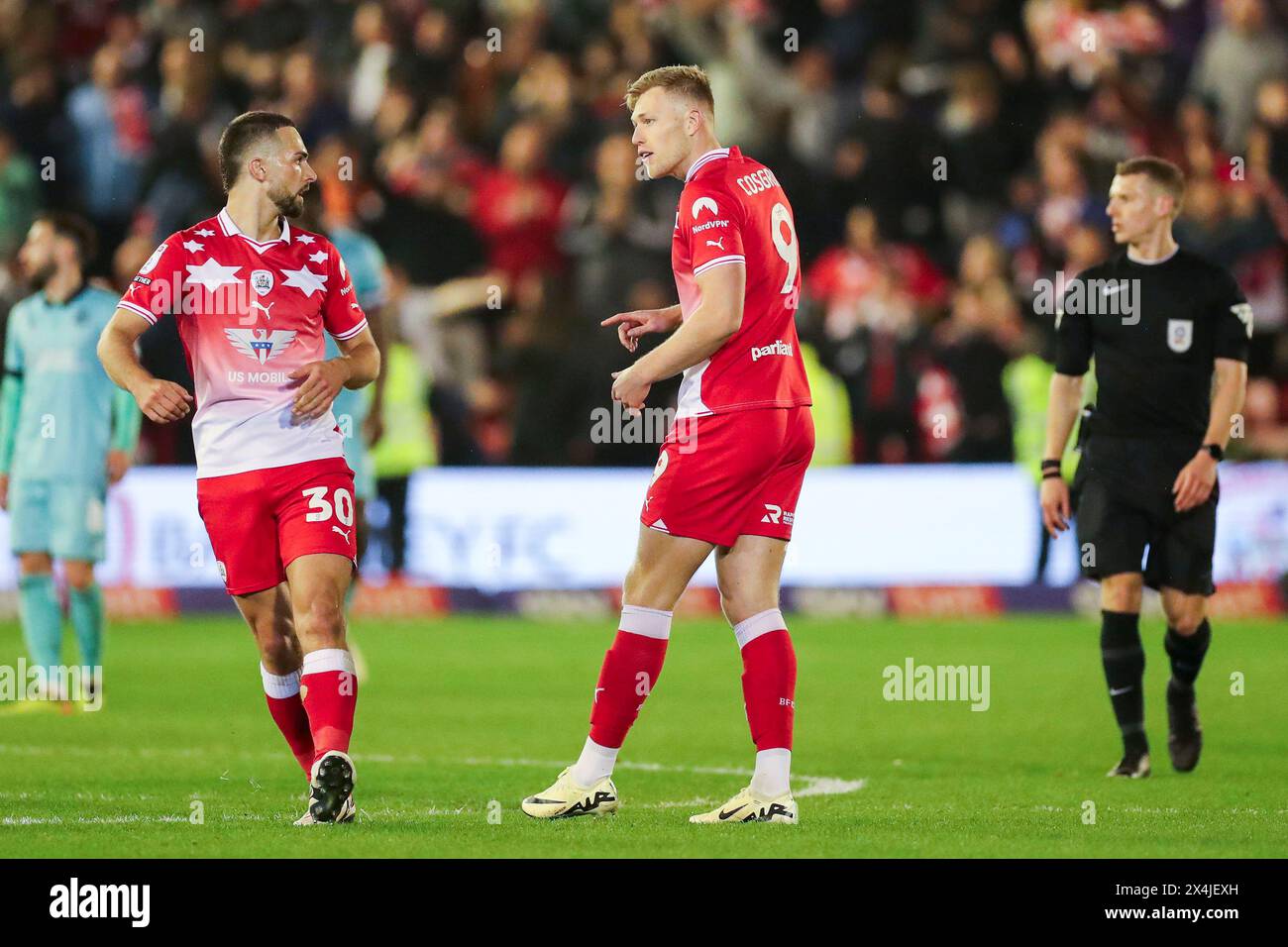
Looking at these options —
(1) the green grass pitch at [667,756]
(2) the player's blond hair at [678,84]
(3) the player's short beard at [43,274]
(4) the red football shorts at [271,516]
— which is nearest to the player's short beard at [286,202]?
(4) the red football shorts at [271,516]

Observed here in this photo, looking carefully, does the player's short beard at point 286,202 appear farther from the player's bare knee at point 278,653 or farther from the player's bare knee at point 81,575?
the player's bare knee at point 81,575

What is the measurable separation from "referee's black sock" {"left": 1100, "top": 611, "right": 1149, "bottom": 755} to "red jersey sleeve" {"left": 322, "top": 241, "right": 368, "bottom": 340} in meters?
3.39

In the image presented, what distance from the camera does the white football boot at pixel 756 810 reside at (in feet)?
21.0

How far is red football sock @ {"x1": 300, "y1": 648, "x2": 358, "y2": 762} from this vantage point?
627 centimetres

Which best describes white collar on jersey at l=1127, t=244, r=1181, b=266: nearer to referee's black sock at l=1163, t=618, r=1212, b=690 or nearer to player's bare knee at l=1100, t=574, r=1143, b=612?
player's bare knee at l=1100, t=574, r=1143, b=612

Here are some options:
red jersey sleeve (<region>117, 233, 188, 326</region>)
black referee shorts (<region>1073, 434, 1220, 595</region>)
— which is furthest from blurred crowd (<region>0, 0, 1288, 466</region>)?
red jersey sleeve (<region>117, 233, 188, 326</region>)

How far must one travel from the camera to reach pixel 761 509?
256 inches

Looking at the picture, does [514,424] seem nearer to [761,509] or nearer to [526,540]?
[526,540]

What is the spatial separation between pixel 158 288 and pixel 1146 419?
409 centimetres

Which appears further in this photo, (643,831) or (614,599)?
(614,599)

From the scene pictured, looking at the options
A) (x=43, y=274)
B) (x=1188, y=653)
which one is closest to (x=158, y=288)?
(x=43, y=274)

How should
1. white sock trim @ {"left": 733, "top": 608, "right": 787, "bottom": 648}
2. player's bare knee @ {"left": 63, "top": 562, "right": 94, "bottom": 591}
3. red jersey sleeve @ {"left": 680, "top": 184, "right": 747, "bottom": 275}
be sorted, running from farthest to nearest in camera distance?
player's bare knee @ {"left": 63, "top": 562, "right": 94, "bottom": 591}, white sock trim @ {"left": 733, "top": 608, "right": 787, "bottom": 648}, red jersey sleeve @ {"left": 680, "top": 184, "right": 747, "bottom": 275}
